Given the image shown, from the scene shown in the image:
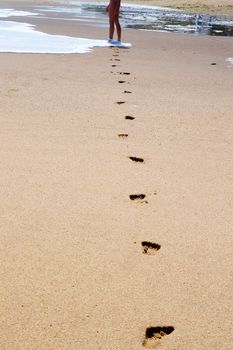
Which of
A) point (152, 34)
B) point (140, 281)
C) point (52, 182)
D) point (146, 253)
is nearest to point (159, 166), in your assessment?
point (52, 182)

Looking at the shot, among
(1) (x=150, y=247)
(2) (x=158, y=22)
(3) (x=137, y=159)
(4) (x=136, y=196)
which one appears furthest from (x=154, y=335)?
(2) (x=158, y=22)

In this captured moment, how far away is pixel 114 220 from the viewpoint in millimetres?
2328

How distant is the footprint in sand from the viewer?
157cm

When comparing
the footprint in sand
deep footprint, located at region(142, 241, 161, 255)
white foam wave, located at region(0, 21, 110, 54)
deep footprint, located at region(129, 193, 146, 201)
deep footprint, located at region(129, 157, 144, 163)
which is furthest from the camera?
white foam wave, located at region(0, 21, 110, 54)

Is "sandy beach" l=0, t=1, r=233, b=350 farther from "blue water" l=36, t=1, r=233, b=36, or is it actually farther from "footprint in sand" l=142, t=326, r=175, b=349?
"blue water" l=36, t=1, r=233, b=36

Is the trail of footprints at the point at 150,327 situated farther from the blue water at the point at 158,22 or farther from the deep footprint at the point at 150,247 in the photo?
the blue water at the point at 158,22

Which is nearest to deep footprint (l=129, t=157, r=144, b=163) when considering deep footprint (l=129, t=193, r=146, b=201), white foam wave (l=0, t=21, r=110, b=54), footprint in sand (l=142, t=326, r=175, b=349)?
deep footprint (l=129, t=193, r=146, b=201)

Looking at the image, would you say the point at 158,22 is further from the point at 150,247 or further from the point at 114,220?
the point at 150,247

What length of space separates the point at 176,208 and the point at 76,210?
553 mm

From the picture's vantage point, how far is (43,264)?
194cm

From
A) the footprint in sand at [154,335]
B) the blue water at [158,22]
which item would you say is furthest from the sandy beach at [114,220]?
the blue water at [158,22]

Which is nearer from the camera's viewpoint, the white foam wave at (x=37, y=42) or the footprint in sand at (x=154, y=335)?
the footprint in sand at (x=154, y=335)

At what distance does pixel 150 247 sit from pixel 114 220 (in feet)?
0.92

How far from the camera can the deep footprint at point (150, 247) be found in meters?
2.09
